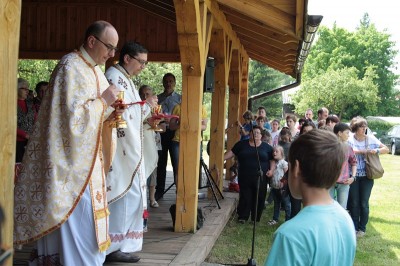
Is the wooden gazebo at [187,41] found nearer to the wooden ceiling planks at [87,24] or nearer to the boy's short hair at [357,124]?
the wooden ceiling planks at [87,24]

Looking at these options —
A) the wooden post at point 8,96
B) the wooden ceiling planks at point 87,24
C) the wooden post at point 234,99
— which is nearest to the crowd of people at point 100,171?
the wooden post at point 8,96

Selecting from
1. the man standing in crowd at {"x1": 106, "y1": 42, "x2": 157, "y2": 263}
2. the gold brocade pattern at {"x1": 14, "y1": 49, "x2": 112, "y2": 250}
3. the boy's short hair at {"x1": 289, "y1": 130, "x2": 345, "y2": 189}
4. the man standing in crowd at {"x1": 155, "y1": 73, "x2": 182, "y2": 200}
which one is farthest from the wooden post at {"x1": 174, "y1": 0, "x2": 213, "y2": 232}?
the boy's short hair at {"x1": 289, "y1": 130, "x2": 345, "y2": 189}

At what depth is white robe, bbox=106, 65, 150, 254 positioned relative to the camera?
14.8ft

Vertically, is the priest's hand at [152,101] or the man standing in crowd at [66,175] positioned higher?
the priest's hand at [152,101]

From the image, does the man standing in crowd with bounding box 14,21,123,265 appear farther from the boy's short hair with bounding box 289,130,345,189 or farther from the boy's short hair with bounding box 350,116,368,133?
the boy's short hair with bounding box 350,116,368,133

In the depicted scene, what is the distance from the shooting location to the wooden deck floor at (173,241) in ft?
16.7

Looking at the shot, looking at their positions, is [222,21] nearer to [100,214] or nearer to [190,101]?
[190,101]

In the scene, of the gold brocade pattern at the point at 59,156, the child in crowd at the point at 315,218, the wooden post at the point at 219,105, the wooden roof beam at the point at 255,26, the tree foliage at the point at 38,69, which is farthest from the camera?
the tree foliage at the point at 38,69

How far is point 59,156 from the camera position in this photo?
333 cm

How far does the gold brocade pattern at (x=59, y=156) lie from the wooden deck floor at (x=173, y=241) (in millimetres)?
1524

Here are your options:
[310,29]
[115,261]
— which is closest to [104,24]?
[115,261]

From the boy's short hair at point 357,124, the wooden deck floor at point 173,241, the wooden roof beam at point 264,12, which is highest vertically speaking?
the wooden roof beam at point 264,12

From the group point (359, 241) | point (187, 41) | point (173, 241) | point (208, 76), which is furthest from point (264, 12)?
point (359, 241)

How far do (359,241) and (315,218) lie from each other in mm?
6328
